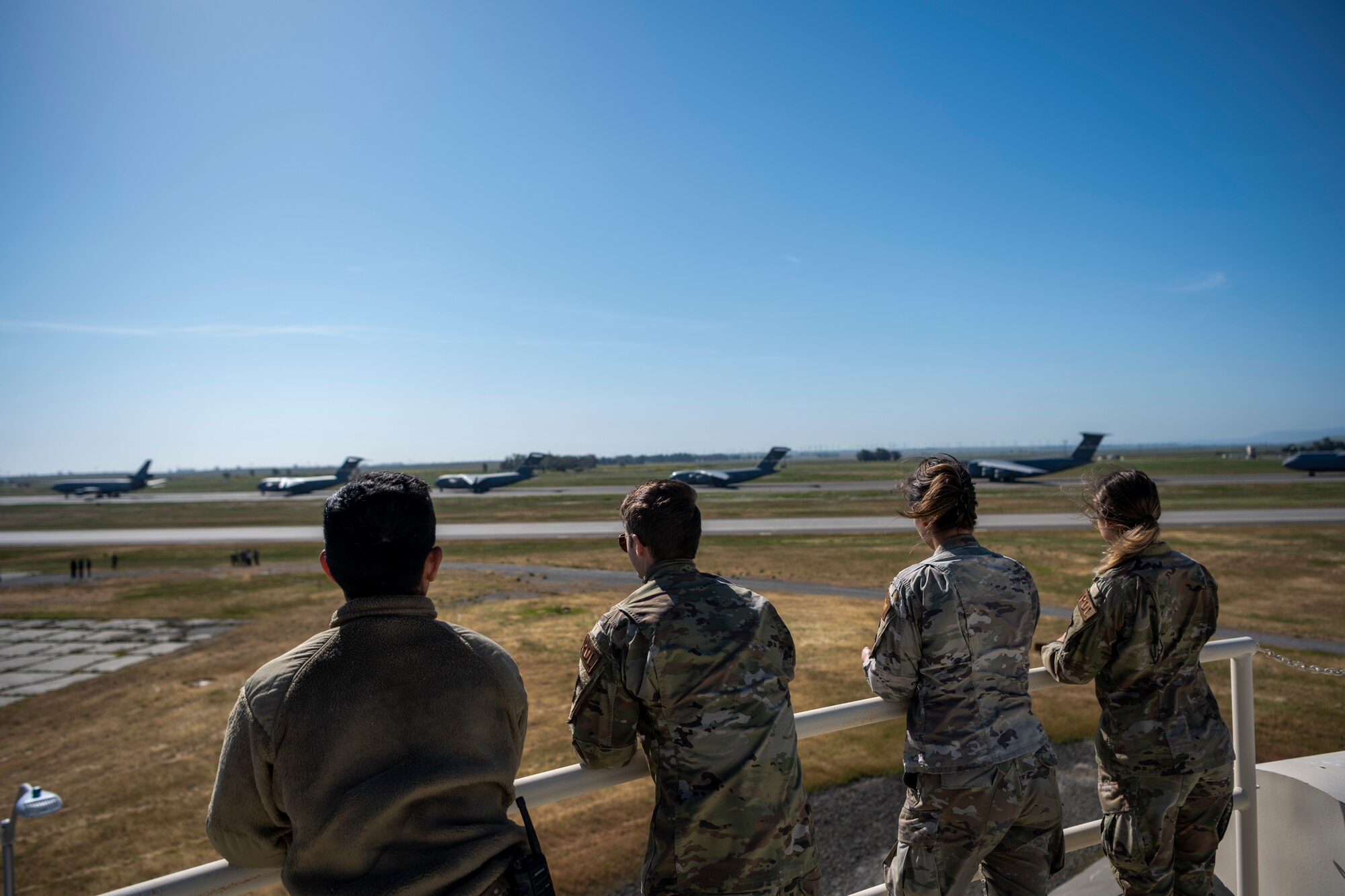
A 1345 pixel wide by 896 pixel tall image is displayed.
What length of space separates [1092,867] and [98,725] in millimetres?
14619

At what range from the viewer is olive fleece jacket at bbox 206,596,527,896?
1.52 metres

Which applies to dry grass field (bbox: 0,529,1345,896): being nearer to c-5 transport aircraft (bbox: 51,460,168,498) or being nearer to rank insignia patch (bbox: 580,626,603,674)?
rank insignia patch (bbox: 580,626,603,674)

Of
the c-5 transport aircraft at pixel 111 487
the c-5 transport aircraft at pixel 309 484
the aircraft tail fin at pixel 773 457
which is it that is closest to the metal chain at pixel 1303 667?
the aircraft tail fin at pixel 773 457

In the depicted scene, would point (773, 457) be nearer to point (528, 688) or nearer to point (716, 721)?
point (528, 688)

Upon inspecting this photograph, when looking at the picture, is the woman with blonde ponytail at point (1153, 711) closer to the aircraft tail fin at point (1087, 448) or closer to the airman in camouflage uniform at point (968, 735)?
the airman in camouflage uniform at point (968, 735)

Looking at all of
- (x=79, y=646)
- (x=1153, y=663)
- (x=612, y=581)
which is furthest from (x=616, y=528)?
(x=1153, y=663)

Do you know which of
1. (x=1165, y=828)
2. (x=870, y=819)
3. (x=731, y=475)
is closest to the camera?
(x=1165, y=828)

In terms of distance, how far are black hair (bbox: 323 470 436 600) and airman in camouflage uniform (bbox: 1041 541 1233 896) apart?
101 inches

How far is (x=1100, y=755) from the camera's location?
3.05 metres

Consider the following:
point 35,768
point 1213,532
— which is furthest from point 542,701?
point 1213,532

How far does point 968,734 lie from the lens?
2523mm

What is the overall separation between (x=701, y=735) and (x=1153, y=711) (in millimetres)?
2046

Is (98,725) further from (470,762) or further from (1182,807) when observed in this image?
(1182,807)

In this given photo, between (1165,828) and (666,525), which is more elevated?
(666,525)
